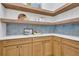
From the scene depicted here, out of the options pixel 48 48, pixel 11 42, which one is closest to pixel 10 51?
pixel 11 42

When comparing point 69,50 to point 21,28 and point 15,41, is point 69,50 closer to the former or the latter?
point 15,41

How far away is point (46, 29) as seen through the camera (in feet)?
10.4

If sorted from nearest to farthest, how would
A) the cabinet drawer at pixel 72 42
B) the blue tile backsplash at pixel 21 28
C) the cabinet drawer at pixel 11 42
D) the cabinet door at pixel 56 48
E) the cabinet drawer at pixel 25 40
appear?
the cabinet drawer at pixel 72 42 < the cabinet drawer at pixel 11 42 < the cabinet drawer at pixel 25 40 < the cabinet door at pixel 56 48 < the blue tile backsplash at pixel 21 28

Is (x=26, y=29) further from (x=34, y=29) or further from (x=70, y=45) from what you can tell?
(x=70, y=45)

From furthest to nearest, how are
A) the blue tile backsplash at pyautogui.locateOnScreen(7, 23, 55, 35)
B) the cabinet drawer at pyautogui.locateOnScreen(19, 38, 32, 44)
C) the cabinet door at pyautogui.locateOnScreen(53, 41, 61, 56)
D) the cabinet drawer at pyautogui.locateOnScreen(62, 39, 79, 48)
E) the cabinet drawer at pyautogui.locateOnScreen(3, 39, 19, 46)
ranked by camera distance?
the blue tile backsplash at pyautogui.locateOnScreen(7, 23, 55, 35), the cabinet door at pyautogui.locateOnScreen(53, 41, 61, 56), the cabinet drawer at pyautogui.locateOnScreen(19, 38, 32, 44), the cabinet drawer at pyautogui.locateOnScreen(3, 39, 19, 46), the cabinet drawer at pyautogui.locateOnScreen(62, 39, 79, 48)

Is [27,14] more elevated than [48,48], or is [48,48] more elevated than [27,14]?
[27,14]

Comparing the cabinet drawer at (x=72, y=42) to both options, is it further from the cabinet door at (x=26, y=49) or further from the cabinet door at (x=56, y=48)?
the cabinet door at (x=26, y=49)

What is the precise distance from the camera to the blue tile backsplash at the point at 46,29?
2265mm

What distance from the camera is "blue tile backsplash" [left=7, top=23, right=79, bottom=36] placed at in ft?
7.43

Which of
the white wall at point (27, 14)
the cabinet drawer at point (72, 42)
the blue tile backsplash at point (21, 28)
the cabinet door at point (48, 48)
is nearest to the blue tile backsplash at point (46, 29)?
the blue tile backsplash at point (21, 28)

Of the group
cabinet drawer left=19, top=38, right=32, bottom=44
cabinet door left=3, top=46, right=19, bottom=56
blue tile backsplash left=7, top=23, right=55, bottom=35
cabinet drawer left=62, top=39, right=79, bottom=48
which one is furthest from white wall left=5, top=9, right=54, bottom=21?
cabinet drawer left=62, top=39, right=79, bottom=48

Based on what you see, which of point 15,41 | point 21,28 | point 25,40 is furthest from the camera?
point 21,28

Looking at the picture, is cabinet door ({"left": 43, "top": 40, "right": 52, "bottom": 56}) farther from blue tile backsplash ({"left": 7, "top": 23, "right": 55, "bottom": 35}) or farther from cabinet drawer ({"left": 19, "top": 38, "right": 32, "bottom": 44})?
blue tile backsplash ({"left": 7, "top": 23, "right": 55, "bottom": 35})

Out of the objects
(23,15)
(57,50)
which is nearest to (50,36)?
(57,50)
